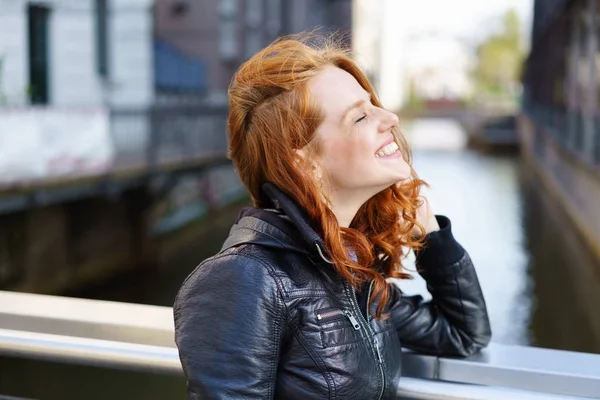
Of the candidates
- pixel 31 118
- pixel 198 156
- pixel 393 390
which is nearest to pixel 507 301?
pixel 31 118

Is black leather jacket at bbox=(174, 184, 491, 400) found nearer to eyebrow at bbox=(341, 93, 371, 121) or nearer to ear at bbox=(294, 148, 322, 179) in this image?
ear at bbox=(294, 148, 322, 179)

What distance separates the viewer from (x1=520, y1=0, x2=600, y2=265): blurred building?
41.7 ft

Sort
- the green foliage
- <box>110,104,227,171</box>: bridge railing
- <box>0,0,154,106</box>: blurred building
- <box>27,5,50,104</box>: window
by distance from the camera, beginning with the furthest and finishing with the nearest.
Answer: the green foliage < <box>27,5,50,104</box>: window < <box>0,0,154,106</box>: blurred building < <box>110,104,227,171</box>: bridge railing

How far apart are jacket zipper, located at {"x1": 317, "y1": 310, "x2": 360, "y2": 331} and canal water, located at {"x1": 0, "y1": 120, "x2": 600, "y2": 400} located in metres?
0.58

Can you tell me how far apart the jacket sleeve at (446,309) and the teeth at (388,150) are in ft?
0.84

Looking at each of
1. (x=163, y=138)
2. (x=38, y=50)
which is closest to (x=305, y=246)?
(x=163, y=138)

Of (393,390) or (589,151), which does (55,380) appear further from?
(589,151)

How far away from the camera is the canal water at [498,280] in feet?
24.1

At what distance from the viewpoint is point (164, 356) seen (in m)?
1.46

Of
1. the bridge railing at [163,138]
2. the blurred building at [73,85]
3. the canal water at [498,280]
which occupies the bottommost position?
the canal water at [498,280]

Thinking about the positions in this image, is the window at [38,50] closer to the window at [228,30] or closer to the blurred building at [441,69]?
the window at [228,30]

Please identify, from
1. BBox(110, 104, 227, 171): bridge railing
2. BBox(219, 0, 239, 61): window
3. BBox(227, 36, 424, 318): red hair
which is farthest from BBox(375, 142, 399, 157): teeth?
BBox(219, 0, 239, 61): window

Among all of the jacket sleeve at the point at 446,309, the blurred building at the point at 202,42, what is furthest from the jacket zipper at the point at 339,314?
the blurred building at the point at 202,42

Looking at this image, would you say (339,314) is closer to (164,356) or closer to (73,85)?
(164,356)
